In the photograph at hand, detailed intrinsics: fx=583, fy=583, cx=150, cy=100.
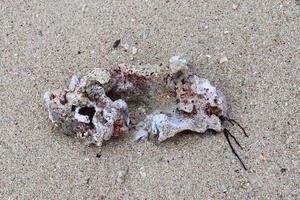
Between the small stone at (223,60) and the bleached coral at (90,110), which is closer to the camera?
the bleached coral at (90,110)

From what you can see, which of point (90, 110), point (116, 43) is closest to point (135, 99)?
point (90, 110)

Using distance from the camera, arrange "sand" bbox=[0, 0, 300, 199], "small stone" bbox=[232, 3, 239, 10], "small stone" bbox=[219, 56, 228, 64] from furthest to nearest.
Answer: "small stone" bbox=[232, 3, 239, 10] < "small stone" bbox=[219, 56, 228, 64] < "sand" bbox=[0, 0, 300, 199]

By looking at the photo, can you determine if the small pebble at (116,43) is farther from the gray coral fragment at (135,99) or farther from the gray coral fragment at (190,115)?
the gray coral fragment at (190,115)

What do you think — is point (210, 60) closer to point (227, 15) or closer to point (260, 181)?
point (227, 15)

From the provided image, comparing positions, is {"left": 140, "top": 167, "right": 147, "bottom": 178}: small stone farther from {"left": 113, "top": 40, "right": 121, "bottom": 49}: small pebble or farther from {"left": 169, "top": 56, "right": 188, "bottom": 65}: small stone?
{"left": 113, "top": 40, "right": 121, "bottom": 49}: small pebble

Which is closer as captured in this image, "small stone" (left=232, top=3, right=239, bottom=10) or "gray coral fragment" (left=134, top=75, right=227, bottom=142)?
"gray coral fragment" (left=134, top=75, right=227, bottom=142)

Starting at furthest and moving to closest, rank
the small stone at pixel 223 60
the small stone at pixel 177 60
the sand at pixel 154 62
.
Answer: the small stone at pixel 223 60 → the small stone at pixel 177 60 → the sand at pixel 154 62

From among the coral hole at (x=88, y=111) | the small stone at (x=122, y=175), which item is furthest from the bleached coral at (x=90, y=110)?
the small stone at (x=122, y=175)

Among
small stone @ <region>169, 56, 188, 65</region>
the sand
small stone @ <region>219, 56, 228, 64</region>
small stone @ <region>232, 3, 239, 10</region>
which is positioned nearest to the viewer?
the sand

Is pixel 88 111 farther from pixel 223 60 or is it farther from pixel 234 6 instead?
pixel 234 6

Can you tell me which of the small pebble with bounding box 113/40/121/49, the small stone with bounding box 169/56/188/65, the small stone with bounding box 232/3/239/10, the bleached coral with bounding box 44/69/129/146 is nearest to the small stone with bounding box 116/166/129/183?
the bleached coral with bounding box 44/69/129/146
